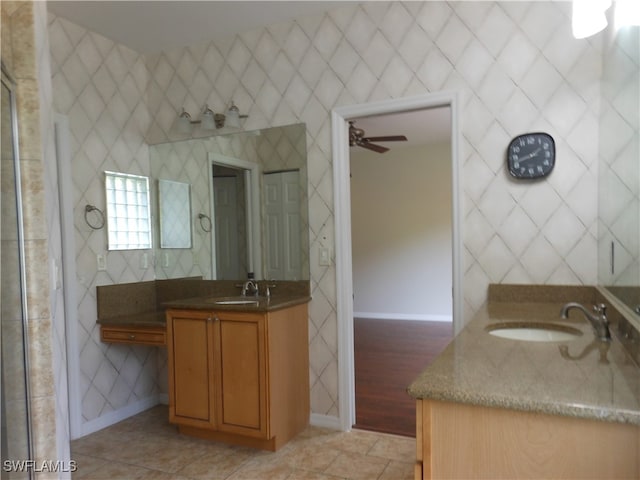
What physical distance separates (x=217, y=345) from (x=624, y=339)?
1993 millimetres

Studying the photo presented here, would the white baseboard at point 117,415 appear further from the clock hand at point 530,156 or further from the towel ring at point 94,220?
the clock hand at point 530,156

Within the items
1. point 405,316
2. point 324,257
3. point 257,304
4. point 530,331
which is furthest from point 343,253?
point 405,316

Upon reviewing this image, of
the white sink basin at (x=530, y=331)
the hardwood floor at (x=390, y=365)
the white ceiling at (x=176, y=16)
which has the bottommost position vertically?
the hardwood floor at (x=390, y=365)

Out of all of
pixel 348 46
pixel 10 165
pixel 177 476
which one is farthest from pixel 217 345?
pixel 348 46

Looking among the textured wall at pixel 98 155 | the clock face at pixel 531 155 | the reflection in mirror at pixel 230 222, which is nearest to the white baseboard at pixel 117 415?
the textured wall at pixel 98 155

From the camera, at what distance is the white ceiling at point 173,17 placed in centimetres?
261

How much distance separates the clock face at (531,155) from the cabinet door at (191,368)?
6.26 feet

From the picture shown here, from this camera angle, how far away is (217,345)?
2566mm

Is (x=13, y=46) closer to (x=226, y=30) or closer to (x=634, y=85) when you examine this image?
(x=226, y=30)

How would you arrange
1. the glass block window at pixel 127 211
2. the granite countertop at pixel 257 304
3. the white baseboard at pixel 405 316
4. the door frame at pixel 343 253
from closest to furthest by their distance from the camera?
the granite countertop at pixel 257 304 → the door frame at pixel 343 253 → the glass block window at pixel 127 211 → the white baseboard at pixel 405 316

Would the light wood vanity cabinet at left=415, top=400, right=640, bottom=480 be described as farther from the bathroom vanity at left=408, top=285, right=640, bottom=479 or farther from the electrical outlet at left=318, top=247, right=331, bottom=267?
the electrical outlet at left=318, top=247, right=331, bottom=267

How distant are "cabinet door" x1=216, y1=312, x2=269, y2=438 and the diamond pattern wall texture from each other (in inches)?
19.3

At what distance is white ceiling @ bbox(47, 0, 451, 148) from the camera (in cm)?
261

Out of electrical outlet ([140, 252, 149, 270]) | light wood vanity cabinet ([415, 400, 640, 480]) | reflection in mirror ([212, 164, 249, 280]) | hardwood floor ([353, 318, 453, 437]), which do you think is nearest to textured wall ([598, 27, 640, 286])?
light wood vanity cabinet ([415, 400, 640, 480])
